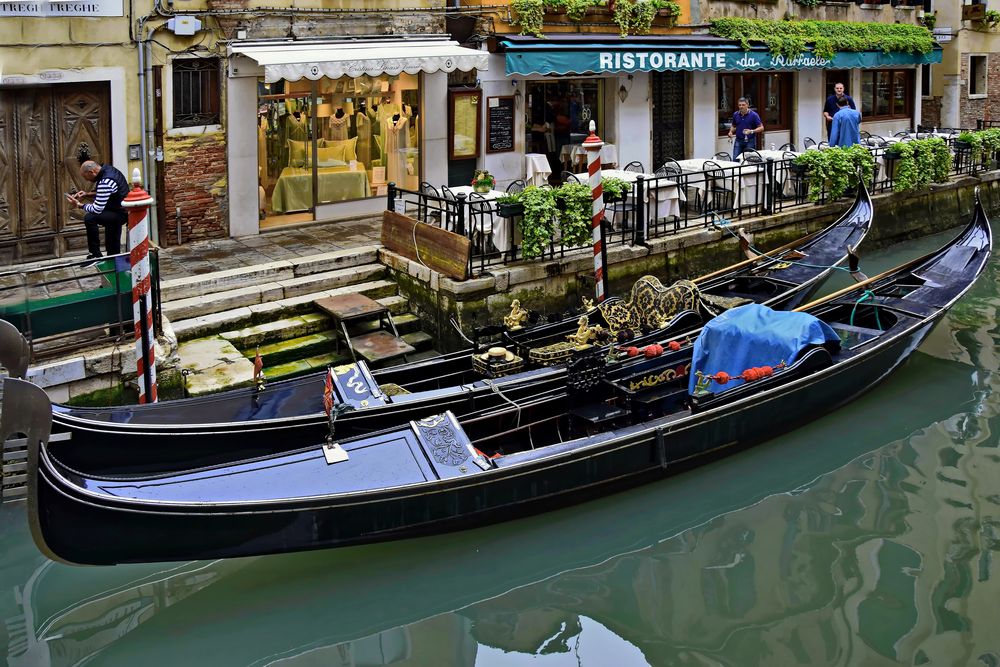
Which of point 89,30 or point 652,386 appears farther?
point 89,30

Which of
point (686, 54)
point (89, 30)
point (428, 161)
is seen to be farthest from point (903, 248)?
point (89, 30)

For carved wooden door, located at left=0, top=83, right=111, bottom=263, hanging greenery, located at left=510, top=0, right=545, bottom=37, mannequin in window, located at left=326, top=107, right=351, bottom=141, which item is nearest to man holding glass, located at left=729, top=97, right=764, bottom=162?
hanging greenery, located at left=510, top=0, right=545, bottom=37

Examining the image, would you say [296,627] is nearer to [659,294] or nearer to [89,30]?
[659,294]

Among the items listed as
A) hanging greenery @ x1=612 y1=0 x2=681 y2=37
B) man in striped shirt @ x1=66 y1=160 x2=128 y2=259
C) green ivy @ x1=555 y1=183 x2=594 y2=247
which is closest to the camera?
man in striped shirt @ x1=66 y1=160 x2=128 y2=259

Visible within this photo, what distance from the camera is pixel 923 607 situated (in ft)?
20.9

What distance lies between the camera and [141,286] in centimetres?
766

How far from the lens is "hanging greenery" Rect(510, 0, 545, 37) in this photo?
42.1 feet

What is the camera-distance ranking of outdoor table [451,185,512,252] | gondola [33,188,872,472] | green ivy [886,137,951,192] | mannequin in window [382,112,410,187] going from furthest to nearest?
green ivy [886,137,951,192] → mannequin in window [382,112,410,187] → outdoor table [451,185,512,252] → gondola [33,188,872,472]

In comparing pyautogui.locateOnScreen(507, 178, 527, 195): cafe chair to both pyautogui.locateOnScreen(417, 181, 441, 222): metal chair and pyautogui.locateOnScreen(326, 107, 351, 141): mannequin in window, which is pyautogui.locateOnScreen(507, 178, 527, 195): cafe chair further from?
pyautogui.locateOnScreen(326, 107, 351, 141): mannequin in window

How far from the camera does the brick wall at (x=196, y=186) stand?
10.9 meters

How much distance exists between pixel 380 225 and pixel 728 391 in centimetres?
547

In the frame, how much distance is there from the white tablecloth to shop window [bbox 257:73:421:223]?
2190mm

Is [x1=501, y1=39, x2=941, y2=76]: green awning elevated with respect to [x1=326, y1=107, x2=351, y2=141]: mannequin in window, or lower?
elevated

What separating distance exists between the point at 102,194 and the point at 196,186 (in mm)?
1796
